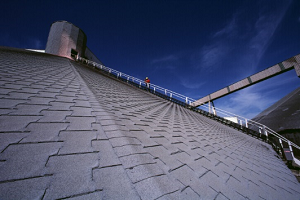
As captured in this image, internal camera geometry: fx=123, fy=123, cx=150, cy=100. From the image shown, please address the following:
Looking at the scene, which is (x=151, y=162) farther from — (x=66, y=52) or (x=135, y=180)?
(x=66, y=52)

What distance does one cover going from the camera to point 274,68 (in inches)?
540

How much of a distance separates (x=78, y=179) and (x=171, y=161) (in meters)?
1.03

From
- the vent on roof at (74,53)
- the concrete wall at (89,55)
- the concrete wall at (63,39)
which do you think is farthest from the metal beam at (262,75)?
the concrete wall at (89,55)

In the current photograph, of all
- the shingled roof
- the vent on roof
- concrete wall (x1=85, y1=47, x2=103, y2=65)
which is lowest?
the shingled roof

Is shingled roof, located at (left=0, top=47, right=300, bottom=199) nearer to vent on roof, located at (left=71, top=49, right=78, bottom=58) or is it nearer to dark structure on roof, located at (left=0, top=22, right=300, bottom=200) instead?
dark structure on roof, located at (left=0, top=22, right=300, bottom=200)

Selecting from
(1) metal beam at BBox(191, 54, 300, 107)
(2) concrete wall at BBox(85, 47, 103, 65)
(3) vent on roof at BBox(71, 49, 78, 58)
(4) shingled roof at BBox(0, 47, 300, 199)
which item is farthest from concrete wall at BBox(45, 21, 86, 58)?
(1) metal beam at BBox(191, 54, 300, 107)

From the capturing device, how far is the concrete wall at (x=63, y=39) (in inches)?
836

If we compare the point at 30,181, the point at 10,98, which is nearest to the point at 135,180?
the point at 30,181

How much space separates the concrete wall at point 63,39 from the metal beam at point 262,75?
25.0m

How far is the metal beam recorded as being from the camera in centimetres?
1278

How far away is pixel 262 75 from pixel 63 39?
3022 centimetres

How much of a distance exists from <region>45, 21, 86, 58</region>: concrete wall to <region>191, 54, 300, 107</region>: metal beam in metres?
25.0

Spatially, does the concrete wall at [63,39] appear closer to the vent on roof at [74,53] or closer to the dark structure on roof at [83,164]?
the vent on roof at [74,53]

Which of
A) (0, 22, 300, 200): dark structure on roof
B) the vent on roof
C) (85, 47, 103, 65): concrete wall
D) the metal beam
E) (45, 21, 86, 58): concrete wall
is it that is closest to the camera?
(0, 22, 300, 200): dark structure on roof
